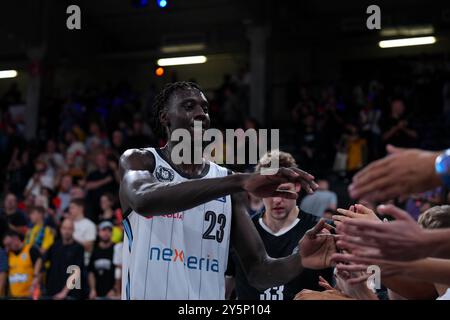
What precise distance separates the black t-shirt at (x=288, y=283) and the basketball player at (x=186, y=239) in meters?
1.27

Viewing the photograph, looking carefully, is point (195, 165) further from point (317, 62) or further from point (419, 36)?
point (317, 62)

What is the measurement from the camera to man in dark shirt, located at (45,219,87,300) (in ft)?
29.3

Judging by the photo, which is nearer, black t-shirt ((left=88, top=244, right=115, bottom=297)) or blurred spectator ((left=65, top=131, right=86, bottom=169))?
black t-shirt ((left=88, top=244, right=115, bottom=297))

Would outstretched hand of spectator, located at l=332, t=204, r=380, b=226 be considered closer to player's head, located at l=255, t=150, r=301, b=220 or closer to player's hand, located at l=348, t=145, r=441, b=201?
player's hand, located at l=348, t=145, r=441, b=201

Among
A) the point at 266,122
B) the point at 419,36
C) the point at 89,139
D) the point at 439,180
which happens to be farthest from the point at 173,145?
the point at 419,36

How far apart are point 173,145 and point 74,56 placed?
16.5 meters

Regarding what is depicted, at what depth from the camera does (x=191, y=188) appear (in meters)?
3.03

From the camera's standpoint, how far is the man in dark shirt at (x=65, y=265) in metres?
8.95

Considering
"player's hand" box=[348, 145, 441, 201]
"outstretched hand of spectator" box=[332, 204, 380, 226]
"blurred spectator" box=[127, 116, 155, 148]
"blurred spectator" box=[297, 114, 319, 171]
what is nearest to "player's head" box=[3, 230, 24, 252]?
"blurred spectator" box=[127, 116, 155, 148]

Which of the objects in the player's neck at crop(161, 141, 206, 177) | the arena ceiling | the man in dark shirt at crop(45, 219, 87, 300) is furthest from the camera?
the arena ceiling

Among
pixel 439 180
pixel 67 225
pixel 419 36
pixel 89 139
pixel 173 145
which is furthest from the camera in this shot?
pixel 419 36

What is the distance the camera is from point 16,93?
62.9ft

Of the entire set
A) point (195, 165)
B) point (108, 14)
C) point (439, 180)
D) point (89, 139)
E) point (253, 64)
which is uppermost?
point (108, 14)

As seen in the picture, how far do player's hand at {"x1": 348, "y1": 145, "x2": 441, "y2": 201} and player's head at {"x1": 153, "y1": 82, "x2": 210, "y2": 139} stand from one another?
162 cm
